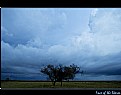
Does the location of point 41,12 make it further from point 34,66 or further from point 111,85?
point 111,85

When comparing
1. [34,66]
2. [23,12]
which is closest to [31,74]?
[34,66]

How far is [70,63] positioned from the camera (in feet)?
9.78

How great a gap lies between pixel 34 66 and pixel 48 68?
0.33 ft

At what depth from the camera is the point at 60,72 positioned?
3.00m

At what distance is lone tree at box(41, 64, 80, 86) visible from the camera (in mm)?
2975

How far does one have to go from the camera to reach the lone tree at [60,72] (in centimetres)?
297
